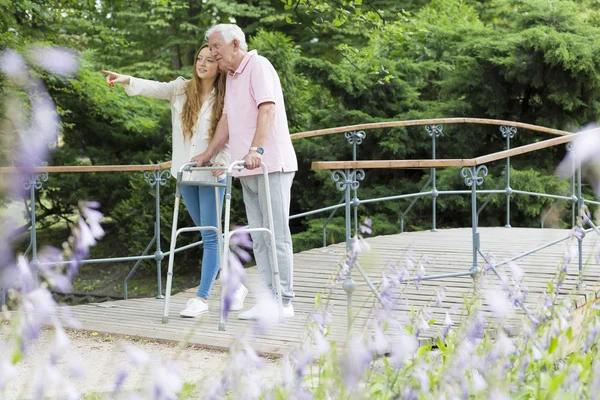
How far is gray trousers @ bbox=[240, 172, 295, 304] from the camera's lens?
4184 mm

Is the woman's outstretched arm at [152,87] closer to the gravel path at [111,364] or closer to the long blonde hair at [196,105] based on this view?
the long blonde hair at [196,105]

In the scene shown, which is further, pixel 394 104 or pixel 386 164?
pixel 394 104

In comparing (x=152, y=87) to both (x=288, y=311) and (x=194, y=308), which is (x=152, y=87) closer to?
(x=194, y=308)

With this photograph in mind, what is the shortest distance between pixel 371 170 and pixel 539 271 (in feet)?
17.5

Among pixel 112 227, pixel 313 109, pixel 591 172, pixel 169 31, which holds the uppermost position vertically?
pixel 169 31

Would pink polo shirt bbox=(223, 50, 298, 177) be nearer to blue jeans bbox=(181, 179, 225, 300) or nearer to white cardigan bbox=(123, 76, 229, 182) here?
white cardigan bbox=(123, 76, 229, 182)

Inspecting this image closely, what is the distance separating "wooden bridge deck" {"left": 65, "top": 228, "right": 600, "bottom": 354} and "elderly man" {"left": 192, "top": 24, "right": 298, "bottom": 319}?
0.32 metres

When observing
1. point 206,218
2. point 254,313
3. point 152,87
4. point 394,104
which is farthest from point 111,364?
point 394,104

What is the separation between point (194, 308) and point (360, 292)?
1063 millimetres

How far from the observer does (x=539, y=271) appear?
534 cm

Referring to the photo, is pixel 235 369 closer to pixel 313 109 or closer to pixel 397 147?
pixel 397 147

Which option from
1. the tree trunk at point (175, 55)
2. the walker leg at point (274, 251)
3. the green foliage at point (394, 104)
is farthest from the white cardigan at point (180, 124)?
the tree trunk at point (175, 55)

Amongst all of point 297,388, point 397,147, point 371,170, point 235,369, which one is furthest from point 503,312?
point 371,170

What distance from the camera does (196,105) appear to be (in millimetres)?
4301
